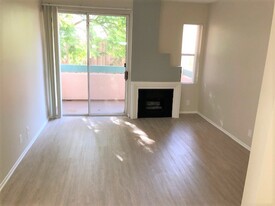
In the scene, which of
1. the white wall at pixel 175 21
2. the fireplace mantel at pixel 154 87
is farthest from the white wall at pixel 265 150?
the white wall at pixel 175 21

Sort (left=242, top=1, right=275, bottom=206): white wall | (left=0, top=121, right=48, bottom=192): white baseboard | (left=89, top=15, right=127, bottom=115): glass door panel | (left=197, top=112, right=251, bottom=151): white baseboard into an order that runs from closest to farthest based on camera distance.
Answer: (left=242, top=1, right=275, bottom=206): white wall, (left=0, top=121, right=48, bottom=192): white baseboard, (left=197, top=112, right=251, bottom=151): white baseboard, (left=89, top=15, right=127, bottom=115): glass door panel

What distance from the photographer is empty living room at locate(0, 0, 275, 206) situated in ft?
A: 8.36

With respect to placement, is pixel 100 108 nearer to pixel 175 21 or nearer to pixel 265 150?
pixel 175 21

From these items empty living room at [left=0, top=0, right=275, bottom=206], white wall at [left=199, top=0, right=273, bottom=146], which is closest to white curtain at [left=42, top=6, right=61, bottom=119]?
empty living room at [left=0, top=0, right=275, bottom=206]

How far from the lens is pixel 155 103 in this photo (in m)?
5.43

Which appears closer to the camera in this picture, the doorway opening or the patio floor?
the doorway opening

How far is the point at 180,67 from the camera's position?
5281mm

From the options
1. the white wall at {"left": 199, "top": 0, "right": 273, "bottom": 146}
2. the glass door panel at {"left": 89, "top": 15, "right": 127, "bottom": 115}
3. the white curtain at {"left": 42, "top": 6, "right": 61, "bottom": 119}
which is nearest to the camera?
the white wall at {"left": 199, "top": 0, "right": 273, "bottom": 146}

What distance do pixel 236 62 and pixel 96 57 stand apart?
9.42 ft

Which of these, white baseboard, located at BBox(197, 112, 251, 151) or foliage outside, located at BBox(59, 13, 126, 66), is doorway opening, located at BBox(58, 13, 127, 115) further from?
white baseboard, located at BBox(197, 112, 251, 151)

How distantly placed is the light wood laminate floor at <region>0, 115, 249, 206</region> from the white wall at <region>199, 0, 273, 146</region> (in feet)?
1.67

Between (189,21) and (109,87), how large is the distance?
2344mm

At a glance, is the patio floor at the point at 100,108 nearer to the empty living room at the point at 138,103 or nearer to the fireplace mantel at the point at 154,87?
the empty living room at the point at 138,103

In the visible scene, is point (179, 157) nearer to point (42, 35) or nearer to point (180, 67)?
point (180, 67)
